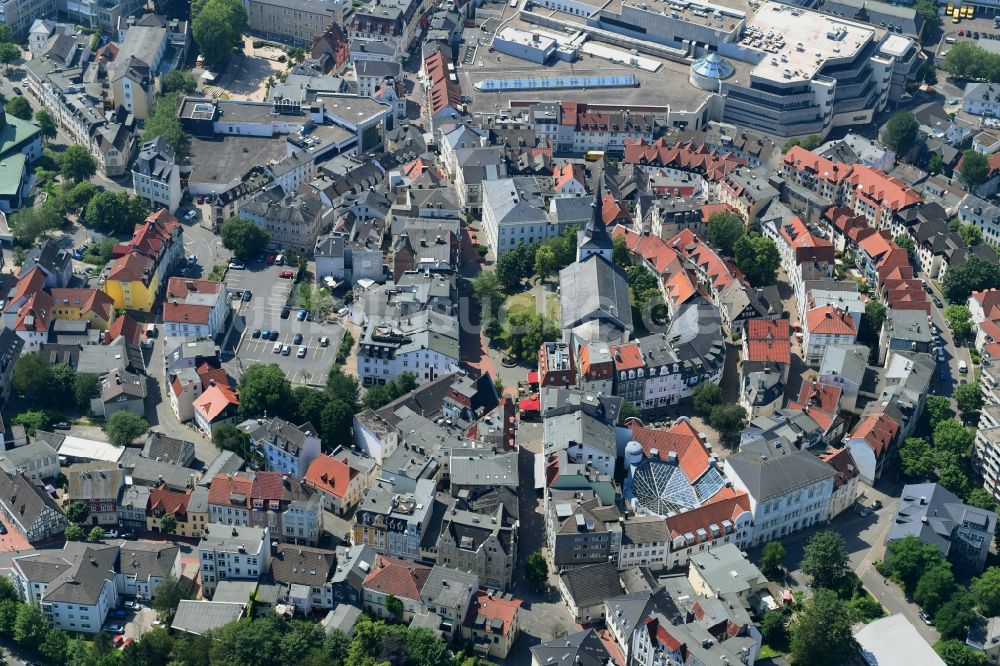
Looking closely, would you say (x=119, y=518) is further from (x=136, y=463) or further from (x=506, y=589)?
(x=506, y=589)

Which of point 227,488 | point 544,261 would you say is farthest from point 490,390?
point 227,488

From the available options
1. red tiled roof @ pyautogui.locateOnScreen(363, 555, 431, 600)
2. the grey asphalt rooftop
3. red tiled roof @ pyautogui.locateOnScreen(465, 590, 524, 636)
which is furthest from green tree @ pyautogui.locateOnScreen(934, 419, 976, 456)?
the grey asphalt rooftop

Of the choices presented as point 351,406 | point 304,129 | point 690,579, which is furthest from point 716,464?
point 304,129

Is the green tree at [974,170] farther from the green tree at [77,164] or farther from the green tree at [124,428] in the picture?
the green tree at [77,164]

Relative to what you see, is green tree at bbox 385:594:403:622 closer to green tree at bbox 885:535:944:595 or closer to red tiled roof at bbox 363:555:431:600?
red tiled roof at bbox 363:555:431:600

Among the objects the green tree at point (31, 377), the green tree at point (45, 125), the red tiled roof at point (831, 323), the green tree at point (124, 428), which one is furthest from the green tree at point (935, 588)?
the green tree at point (45, 125)

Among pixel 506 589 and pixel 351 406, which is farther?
pixel 351 406
